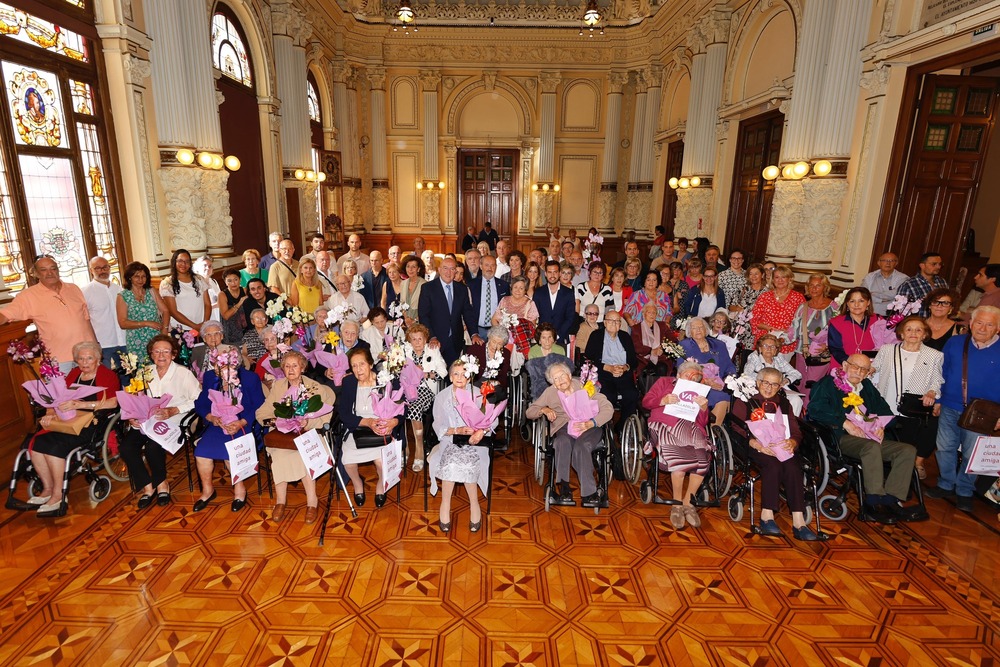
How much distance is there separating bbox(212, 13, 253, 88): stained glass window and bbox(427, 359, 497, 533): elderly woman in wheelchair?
8.07 metres

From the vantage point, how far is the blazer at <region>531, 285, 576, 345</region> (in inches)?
242

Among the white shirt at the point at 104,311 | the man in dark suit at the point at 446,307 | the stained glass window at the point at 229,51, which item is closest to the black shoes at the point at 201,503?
the white shirt at the point at 104,311

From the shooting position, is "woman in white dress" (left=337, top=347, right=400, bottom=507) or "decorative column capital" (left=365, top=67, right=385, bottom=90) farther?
"decorative column capital" (left=365, top=67, right=385, bottom=90)

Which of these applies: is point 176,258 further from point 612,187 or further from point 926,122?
point 612,187

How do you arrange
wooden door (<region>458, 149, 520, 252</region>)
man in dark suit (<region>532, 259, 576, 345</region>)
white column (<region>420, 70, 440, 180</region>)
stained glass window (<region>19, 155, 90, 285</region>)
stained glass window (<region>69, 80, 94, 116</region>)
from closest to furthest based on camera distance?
1. stained glass window (<region>19, 155, 90, 285</region>)
2. man in dark suit (<region>532, 259, 576, 345</region>)
3. stained glass window (<region>69, 80, 94, 116</region>)
4. white column (<region>420, 70, 440, 180</region>)
5. wooden door (<region>458, 149, 520, 252</region>)

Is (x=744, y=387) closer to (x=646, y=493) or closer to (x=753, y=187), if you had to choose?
(x=646, y=493)

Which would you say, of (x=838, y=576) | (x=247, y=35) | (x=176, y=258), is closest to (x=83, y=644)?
(x=176, y=258)

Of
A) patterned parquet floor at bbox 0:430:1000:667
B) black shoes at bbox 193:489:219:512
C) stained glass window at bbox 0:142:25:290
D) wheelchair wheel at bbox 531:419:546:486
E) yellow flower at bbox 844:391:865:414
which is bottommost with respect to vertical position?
patterned parquet floor at bbox 0:430:1000:667

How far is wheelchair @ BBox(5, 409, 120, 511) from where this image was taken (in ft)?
14.6

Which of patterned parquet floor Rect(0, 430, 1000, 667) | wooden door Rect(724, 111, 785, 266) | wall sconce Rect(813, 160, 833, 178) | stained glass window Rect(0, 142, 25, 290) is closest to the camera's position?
patterned parquet floor Rect(0, 430, 1000, 667)

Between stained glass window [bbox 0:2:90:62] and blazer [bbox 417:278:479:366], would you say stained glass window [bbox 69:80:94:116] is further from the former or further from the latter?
blazer [bbox 417:278:479:366]

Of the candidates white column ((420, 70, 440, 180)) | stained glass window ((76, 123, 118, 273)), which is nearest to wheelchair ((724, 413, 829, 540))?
stained glass window ((76, 123, 118, 273))

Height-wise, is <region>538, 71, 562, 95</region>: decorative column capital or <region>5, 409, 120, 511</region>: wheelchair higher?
<region>538, 71, 562, 95</region>: decorative column capital

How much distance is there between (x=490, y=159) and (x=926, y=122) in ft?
45.2
